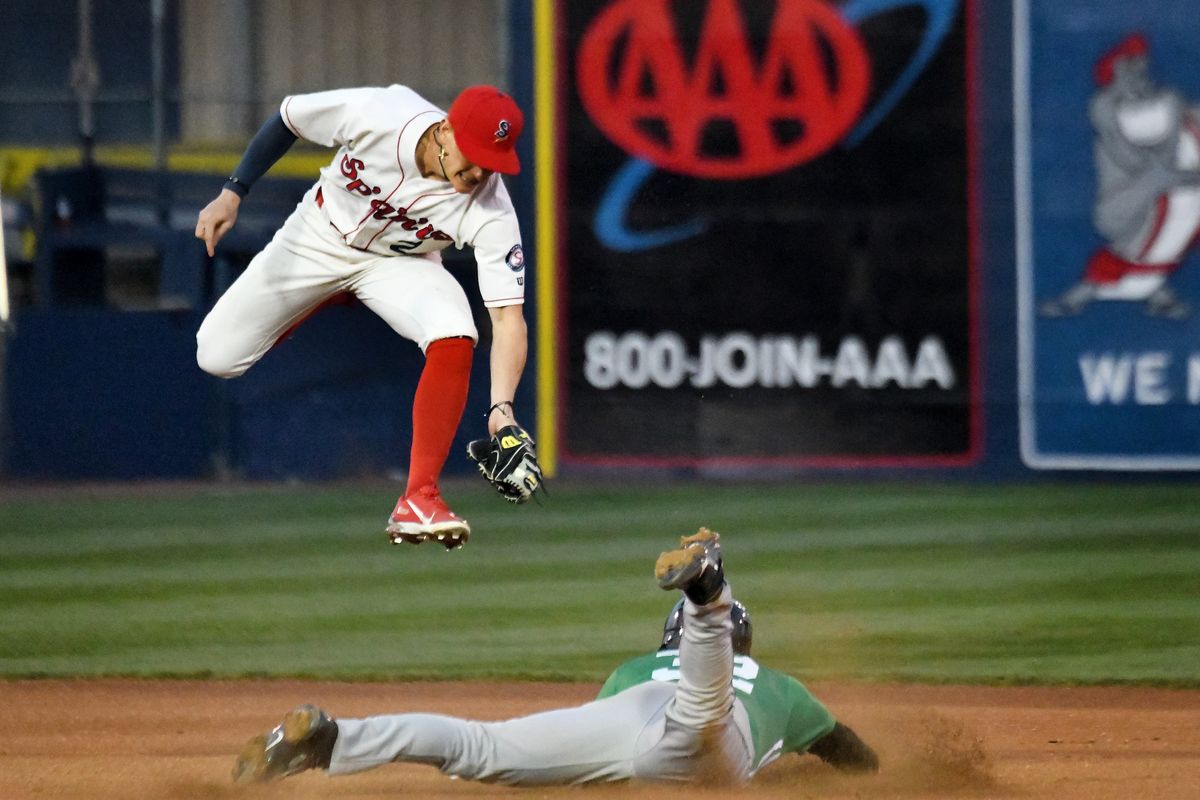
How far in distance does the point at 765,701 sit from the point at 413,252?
71.5 inches

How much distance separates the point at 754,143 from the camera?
1176 centimetres

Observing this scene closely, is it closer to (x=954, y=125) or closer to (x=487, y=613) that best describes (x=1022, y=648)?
(x=487, y=613)

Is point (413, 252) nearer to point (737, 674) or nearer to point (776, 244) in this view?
point (737, 674)

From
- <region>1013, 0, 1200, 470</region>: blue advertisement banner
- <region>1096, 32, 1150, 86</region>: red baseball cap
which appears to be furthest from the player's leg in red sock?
<region>1096, 32, 1150, 86</region>: red baseball cap

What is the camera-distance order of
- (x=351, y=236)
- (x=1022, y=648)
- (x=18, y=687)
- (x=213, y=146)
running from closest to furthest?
(x=351, y=236) → (x=18, y=687) → (x=1022, y=648) → (x=213, y=146)

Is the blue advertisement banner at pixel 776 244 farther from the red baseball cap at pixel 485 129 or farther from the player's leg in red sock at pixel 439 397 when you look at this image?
the red baseball cap at pixel 485 129

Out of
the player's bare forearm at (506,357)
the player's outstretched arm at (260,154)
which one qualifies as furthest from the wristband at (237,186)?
the player's bare forearm at (506,357)

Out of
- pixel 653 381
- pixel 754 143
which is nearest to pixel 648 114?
pixel 754 143

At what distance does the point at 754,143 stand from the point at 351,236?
21.5 ft

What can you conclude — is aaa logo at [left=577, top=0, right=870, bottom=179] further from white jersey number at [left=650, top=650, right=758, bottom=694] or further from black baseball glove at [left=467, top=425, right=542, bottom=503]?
white jersey number at [left=650, top=650, right=758, bottom=694]

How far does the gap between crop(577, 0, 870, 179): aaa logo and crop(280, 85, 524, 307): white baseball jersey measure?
20.9 ft

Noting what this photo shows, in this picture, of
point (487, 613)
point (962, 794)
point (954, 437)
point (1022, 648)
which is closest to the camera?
point (962, 794)

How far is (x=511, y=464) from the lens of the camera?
16.7 feet

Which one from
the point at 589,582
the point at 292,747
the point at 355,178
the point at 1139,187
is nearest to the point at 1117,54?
the point at 1139,187
